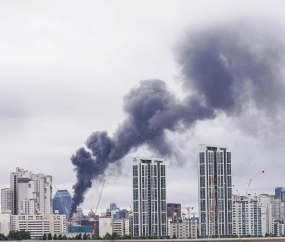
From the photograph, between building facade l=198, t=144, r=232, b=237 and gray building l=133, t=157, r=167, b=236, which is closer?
building facade l=198, t=144, r=232, b=237

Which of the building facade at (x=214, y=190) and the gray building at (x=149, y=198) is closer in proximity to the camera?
the building facade at (x=214, y=190)

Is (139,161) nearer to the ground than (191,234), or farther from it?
farther from it

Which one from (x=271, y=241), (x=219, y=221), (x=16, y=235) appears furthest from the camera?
(x=16, y=235)

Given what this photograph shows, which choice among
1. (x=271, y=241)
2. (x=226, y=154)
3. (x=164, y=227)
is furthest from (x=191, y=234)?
(x=271, y=241)

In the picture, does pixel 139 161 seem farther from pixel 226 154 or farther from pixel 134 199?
pixel 226 154
